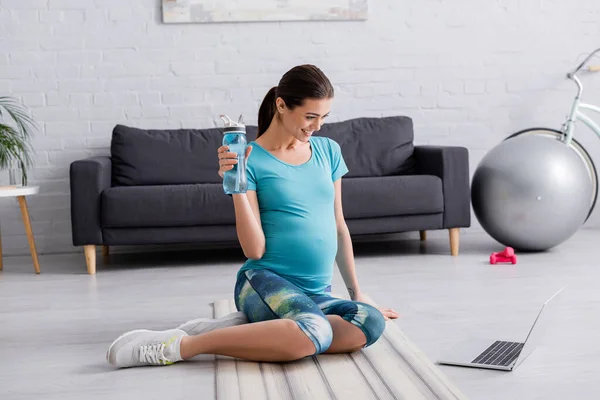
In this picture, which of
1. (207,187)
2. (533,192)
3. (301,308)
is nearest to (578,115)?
(533,192)

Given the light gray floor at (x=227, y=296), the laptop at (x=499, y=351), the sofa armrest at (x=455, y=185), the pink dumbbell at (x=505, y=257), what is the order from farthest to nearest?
the sofa armrest at (x=455, y=185) < the pink dumbbell at (x=505, y=257) < the laptop at (x=499, y=351) < the light gray floor at (x=227, y=296)

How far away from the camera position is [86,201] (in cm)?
391

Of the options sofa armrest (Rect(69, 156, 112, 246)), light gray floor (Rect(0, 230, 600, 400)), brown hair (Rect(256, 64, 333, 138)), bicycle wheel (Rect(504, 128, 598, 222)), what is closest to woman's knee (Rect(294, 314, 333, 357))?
light gray floor (Rect(0, 230, 600, 400))

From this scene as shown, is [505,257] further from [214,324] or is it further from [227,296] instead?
[214,324]

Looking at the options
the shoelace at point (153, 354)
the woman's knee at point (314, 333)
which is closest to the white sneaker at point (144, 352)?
the shoelace at point (153, 354)

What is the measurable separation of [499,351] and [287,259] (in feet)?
2.17

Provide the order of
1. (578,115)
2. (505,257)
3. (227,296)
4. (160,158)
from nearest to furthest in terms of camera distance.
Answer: (227,296) → (505,257) → (160,158) → (578,115)

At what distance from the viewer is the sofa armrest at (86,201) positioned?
12.8 ft

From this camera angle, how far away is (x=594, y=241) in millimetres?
4523

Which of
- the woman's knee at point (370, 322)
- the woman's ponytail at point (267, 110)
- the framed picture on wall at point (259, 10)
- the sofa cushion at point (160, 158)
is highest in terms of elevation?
the framed picture on wall at point (259, 10)

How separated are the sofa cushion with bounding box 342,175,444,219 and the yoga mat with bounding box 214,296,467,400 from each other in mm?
1720

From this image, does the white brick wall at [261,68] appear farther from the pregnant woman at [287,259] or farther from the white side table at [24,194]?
the pregnant woman at [287,259]

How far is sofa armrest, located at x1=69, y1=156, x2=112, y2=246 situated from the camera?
3.91 meters

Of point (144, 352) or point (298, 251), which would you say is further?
point (298, 251)
